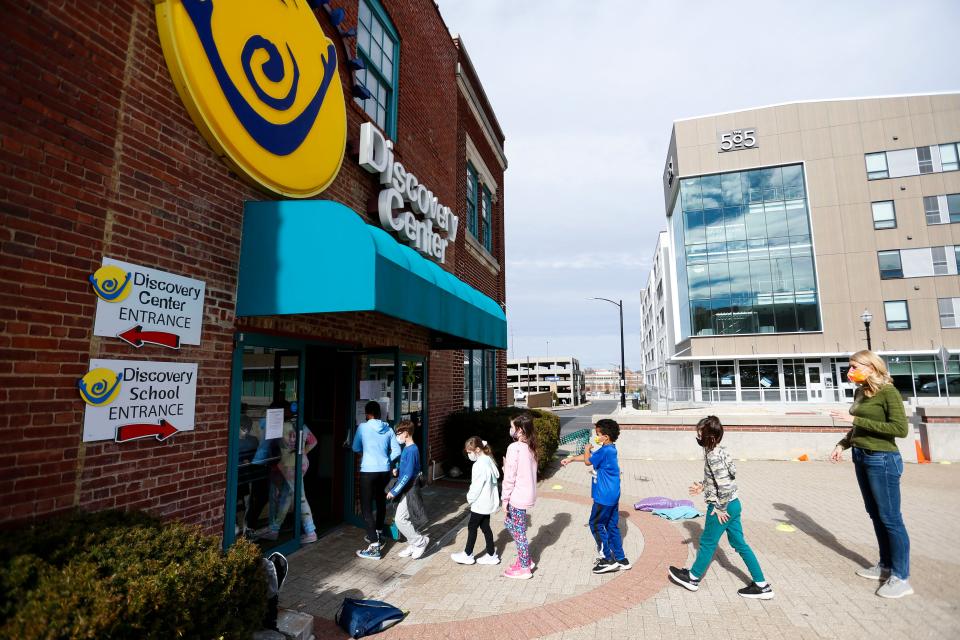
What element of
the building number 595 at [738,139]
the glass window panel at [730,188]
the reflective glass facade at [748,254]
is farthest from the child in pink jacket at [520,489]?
the building number 595 at [738,139]

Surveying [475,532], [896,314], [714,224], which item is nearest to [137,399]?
[475,532]

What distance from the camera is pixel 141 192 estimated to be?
408 cm

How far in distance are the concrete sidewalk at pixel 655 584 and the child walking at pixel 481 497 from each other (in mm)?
150

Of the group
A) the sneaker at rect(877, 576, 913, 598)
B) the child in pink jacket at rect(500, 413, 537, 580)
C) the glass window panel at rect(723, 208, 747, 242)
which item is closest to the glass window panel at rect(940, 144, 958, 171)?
the glass window panel at rect(723, 208, 747, 242)

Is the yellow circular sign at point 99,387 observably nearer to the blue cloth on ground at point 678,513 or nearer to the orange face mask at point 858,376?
the orange face mask at point 858,376

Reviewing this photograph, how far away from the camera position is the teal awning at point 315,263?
4.56m

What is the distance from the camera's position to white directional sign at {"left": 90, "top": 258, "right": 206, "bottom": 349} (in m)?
3.72

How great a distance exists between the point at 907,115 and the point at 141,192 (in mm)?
46434

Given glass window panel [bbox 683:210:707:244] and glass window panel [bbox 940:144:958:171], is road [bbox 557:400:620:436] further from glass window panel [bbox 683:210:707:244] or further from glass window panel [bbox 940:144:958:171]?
glass window panel [bbox 940:144:958:171]

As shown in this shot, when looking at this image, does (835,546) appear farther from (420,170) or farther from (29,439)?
(420,170)

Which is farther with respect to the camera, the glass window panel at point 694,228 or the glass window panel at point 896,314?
the glass window panel at point 694,228

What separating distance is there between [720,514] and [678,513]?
10.7ft

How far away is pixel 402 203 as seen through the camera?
7.97m

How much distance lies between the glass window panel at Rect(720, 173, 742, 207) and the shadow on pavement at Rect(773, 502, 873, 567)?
114ft
